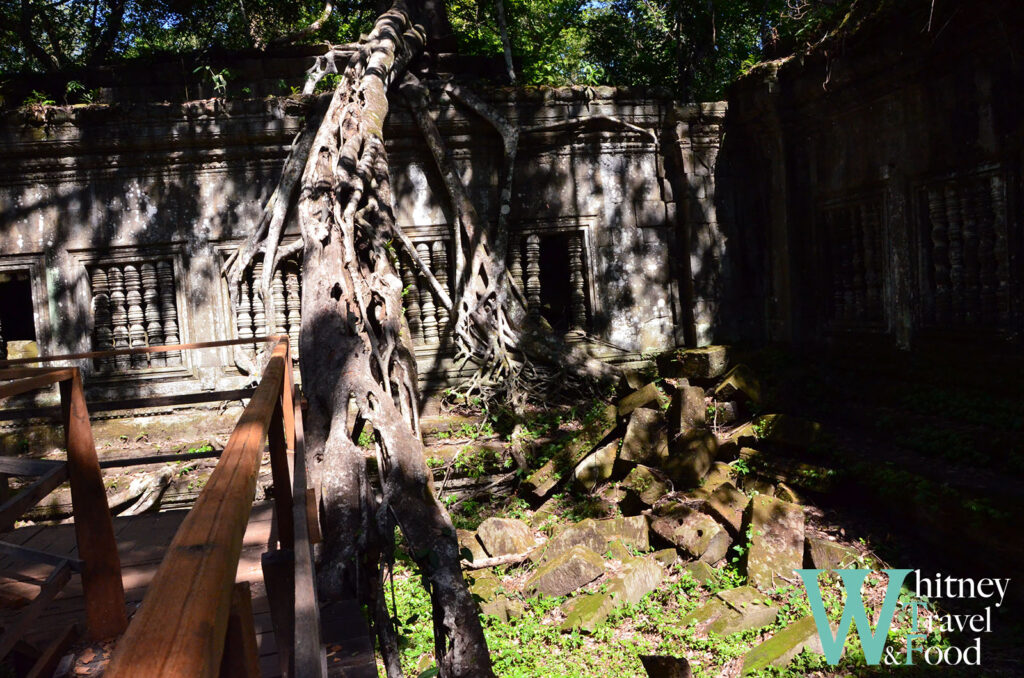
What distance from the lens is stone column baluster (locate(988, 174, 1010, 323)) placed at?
192 inches

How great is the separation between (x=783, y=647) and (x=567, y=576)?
122cm

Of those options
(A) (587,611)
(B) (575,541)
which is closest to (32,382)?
(A) (587,611)

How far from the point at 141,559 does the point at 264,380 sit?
1.38 meters

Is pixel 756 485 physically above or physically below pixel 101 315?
below

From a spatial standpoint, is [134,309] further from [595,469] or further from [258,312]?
[595,469]

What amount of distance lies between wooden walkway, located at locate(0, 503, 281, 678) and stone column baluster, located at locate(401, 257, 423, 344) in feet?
11.2

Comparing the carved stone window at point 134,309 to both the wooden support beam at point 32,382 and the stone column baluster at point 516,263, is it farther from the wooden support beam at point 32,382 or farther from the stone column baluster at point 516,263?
the wooden support beam at point 32,382

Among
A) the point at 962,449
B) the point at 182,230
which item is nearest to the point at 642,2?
the point at 182,230

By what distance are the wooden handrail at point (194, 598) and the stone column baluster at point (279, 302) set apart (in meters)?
5.82

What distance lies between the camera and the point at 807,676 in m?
3.35

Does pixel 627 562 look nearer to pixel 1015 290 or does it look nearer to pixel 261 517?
pixel 261 517

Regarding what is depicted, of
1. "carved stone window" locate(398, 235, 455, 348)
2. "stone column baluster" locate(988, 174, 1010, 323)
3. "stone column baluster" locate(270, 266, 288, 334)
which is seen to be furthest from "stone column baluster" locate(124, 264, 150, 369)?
"stone column baluster" locate(988, 174, 1010, 323)

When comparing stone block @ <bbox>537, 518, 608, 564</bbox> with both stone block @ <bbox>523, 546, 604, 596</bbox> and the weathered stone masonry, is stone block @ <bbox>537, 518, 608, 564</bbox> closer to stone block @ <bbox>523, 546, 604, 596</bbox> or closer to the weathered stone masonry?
stone block @ <bbox>523, 546, 604, 596</bbox>

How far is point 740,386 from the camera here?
5.79 meters
